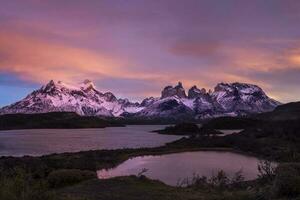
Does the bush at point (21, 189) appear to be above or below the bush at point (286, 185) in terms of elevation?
above

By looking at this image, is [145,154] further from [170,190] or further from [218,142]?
A: [170,190]

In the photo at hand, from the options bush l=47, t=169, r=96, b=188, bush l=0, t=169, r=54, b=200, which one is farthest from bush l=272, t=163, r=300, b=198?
bush l=47, t=169, r=96, b=188

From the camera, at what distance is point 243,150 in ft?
300

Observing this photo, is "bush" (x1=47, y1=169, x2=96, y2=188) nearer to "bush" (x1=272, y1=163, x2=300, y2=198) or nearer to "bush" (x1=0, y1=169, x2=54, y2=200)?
"bush" (x1=272, y1=163, x2=300, y2=198)

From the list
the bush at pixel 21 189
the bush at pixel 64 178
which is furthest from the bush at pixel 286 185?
the bush at pixel 64 178

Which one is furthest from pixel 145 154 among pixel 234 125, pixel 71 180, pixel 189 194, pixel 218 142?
pixel 234 125

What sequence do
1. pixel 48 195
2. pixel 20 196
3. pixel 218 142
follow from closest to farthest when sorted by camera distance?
pixel 20 196, pixel 48 195, pixel 218 142

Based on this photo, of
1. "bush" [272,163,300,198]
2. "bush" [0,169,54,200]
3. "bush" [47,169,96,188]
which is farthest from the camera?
"bush" [47,169,96,188]

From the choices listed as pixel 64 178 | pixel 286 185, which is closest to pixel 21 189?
pixel 286 185

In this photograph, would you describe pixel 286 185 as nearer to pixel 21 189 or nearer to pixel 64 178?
pixel 21 189

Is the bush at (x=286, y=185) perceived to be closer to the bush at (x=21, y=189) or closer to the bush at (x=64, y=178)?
the bush at (x=21, y=189)

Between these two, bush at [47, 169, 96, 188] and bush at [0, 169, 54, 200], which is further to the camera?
bush at [47, 169, 96, 188]

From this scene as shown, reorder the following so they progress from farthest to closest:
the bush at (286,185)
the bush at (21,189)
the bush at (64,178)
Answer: the bush at (64,178) < the bush at (286,185) < the bush at (21,189)

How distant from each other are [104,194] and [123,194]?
2.74 ft
